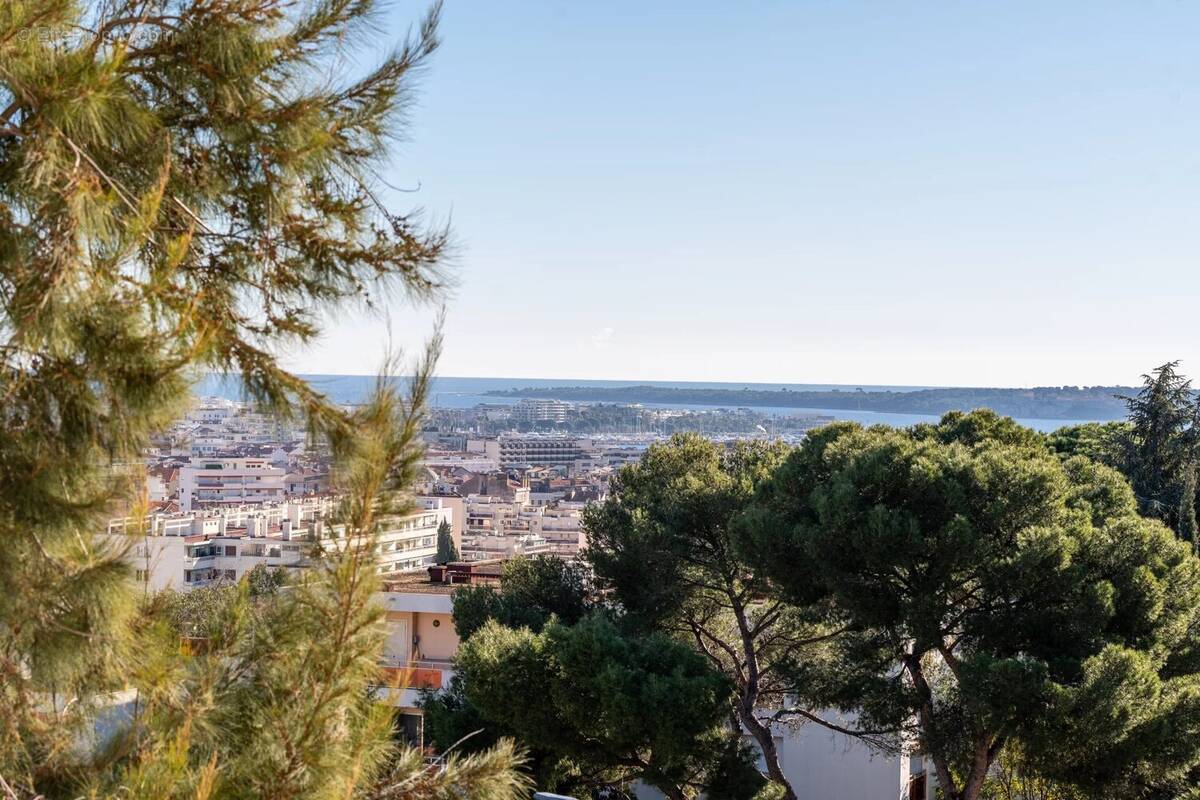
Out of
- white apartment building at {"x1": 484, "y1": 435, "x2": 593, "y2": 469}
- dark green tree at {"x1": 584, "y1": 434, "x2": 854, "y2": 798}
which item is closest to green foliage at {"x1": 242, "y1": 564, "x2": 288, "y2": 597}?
dark green tree at {"x1": 584, "y1": 434, "x2": 854, "y2": 798}

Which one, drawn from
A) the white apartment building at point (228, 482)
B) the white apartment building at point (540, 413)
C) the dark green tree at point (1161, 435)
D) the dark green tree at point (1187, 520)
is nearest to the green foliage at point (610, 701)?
the dark green tree at point (1187, 520)

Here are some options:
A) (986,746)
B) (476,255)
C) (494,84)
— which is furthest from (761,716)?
(476,255)

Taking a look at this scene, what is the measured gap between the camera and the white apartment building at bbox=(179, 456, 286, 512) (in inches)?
2685

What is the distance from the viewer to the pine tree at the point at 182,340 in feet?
7.94

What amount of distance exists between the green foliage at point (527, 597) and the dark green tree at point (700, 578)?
1.20 feet

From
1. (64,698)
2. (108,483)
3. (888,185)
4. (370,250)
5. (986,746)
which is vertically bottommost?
(986,746)

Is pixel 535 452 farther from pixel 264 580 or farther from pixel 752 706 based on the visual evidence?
pixel 264 580

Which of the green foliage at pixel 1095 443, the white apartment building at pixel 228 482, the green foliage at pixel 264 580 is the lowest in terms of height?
the white apartment building at pixel 228 482

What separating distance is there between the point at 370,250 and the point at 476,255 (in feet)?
0.98

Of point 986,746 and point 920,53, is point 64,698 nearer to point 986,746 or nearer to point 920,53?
point 986,746

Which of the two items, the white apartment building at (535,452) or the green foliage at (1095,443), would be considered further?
the white apartment building at (535,452)

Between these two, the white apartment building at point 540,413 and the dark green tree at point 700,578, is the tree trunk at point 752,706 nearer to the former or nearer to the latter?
the dark green tree at point 700,578

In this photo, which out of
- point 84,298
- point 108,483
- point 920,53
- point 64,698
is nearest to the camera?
point 84,298

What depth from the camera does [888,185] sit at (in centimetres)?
2136
